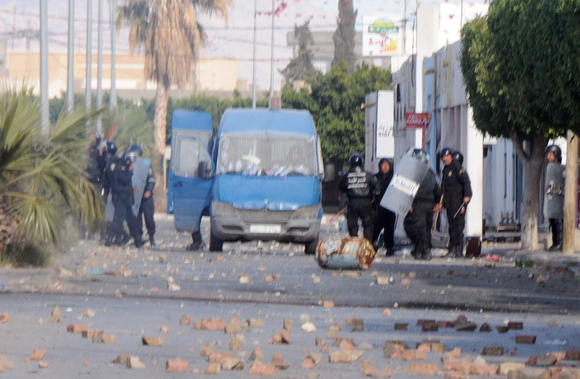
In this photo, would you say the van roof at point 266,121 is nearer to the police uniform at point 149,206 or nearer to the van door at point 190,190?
the van door at point 190,190

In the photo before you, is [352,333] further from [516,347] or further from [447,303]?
[447,303]

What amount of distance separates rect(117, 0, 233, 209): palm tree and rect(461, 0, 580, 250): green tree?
94.4 ft

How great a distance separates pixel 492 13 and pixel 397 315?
338 inches

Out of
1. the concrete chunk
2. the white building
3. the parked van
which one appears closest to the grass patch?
the parked van

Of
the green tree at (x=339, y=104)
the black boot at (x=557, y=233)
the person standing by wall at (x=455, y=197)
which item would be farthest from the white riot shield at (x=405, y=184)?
the green tree at (x=339, y=104)

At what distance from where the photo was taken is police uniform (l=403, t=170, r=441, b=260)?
17.2 metres

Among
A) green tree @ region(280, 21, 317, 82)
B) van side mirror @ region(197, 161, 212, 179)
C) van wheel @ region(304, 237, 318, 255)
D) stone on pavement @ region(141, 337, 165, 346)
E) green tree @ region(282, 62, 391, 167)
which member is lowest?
van wheel @ region(304, 237, 318, 255)

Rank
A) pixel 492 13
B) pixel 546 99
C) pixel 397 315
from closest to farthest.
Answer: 1. pixel 397 315
2. pixel 546 99
3. pixel 492 13

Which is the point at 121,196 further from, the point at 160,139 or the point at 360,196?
the point at 160,139

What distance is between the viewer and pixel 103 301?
10258 mm

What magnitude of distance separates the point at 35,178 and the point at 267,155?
602cm

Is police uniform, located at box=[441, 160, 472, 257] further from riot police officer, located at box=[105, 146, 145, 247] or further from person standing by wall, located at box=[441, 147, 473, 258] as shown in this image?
riot police officer, located at box=[105, 146, 145, 247]

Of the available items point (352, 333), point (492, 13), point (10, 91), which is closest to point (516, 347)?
point (352, 333)

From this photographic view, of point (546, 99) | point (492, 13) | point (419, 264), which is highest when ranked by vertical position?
point (492, 13)
